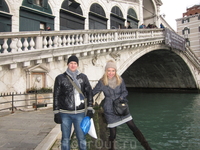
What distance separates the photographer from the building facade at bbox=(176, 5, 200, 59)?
36156mm

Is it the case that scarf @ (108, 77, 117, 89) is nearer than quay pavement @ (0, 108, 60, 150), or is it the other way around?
scarf @ (108, 77, 117, 89)

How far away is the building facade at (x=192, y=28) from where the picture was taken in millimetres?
36156

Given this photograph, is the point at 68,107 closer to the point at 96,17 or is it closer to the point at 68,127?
the point at 68,127

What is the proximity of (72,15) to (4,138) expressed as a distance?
10086 mm

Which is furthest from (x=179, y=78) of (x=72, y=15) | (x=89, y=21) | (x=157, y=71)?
(x=72, y=15)

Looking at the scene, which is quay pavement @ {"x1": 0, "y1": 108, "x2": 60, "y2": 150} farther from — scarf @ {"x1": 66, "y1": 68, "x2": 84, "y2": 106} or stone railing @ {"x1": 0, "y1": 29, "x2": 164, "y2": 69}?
stone railing @ {"x1": 0, "y1": 29, "x2": 164, "y2": 69}

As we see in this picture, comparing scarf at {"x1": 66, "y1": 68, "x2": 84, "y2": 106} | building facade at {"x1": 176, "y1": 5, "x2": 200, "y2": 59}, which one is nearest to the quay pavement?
scarf at {"x1": 66, "y1": 68, "x2": 84, "y2": 106}

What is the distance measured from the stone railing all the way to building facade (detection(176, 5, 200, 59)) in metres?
27.0

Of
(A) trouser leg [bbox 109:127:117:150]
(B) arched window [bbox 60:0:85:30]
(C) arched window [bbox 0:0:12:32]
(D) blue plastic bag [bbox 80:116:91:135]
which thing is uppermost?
(B) arched window [bbox 60:0:85:30]

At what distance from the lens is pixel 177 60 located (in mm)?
22094

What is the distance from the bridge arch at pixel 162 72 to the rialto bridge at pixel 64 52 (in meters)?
0.32

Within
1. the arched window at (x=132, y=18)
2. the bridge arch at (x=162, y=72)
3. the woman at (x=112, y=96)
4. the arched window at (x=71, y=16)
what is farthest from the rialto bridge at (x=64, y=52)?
the woman at (x=112, y=96)

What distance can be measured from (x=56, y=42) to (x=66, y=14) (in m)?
4.51

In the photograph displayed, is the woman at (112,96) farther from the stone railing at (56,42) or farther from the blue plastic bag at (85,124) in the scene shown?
the stone railing at (56,42)
